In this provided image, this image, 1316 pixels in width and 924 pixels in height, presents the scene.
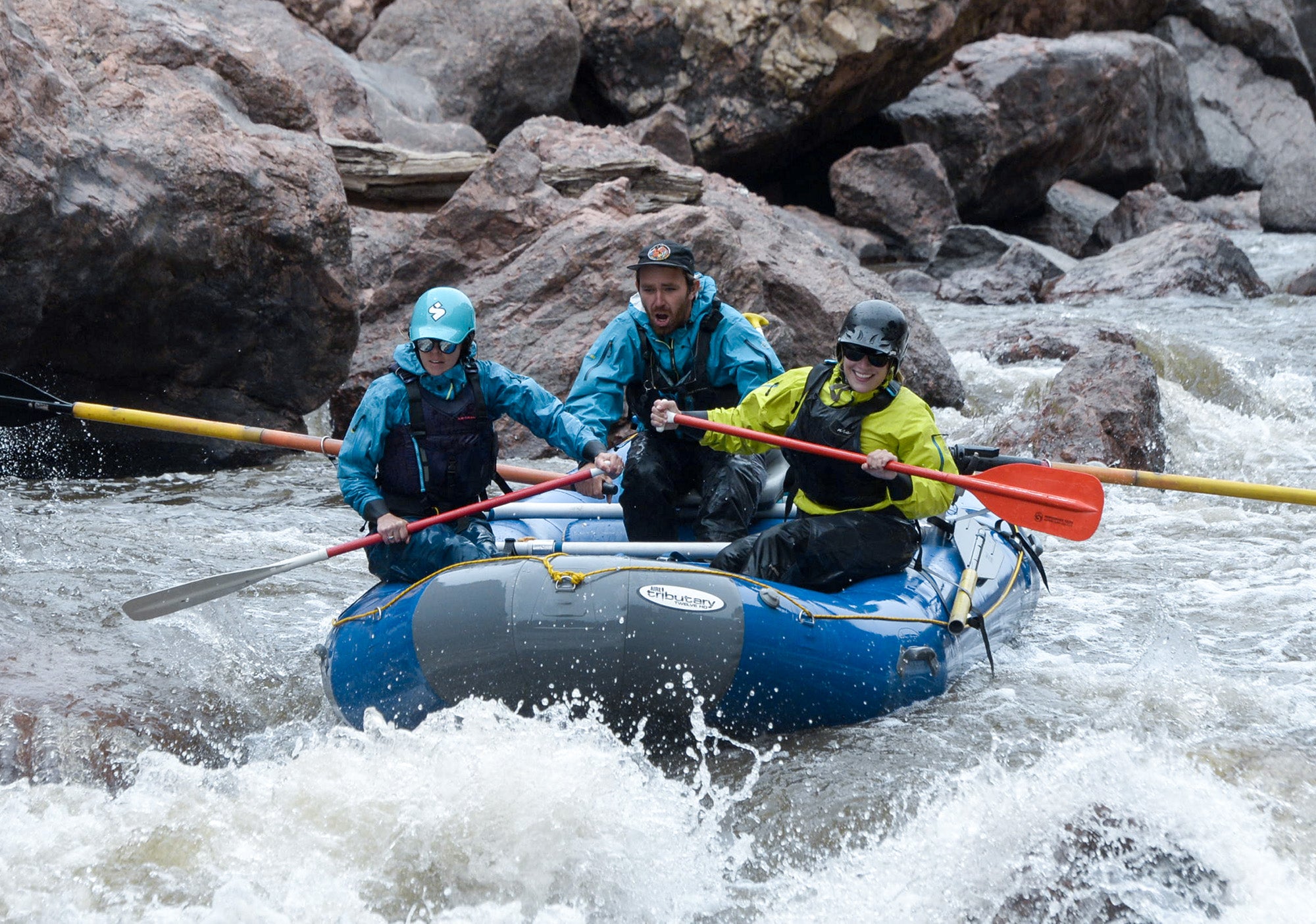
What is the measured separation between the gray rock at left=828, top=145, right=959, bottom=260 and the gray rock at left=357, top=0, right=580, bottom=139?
154 inches

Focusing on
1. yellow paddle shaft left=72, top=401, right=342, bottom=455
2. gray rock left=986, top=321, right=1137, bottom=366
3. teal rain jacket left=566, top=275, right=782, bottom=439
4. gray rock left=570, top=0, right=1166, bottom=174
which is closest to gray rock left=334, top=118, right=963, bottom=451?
gray rock left=986, top=321, right=1137, bottom=366

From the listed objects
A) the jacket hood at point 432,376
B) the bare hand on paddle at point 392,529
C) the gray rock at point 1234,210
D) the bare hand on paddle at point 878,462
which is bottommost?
the bare hand on paddle at point 392,529

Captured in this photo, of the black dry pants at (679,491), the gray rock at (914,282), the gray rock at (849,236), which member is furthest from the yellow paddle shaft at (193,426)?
the gray rock at (849,236)

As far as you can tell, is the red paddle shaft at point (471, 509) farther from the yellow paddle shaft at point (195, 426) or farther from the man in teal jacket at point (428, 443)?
the yellow paddle shaft at point (195, 426)

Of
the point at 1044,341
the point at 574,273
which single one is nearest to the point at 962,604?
the point at 574,273

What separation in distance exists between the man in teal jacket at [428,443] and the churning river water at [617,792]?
0.64 m

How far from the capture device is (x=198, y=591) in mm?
4082

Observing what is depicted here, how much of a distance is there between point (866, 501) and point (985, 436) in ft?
12.8

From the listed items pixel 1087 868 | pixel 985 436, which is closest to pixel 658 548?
pixel 1087 868

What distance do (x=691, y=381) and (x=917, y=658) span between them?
4.97ft

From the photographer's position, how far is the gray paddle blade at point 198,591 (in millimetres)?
3967

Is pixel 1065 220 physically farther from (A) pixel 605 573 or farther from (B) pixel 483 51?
(A) pixel 605 573

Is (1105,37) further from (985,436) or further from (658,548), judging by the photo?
(658,548)

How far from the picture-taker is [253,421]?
7.24 meters
